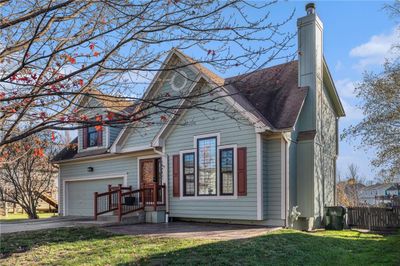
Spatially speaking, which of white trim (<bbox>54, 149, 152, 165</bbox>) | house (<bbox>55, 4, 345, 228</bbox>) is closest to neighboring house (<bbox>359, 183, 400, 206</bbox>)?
house (<bbox>55, 4, 345, 228</bbox>)

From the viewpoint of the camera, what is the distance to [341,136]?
643 inches

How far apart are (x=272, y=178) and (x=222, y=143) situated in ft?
6.58

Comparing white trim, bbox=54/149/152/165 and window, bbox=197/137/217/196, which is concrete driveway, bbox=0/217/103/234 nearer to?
white trim, bbox=54/149/152/165

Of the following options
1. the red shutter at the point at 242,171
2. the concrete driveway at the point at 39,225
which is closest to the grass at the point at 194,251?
the red shutter at the point at 242,171

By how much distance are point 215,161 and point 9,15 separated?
9.29m

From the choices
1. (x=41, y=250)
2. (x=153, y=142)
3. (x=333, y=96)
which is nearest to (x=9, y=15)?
(x=41, y=250)

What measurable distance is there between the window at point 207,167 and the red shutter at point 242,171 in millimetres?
970

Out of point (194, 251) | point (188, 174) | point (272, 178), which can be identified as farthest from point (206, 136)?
point (194, 251)

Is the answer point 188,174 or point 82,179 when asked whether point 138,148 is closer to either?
point 188,174

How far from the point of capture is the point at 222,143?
13.2m

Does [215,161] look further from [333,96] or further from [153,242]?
[333,96]

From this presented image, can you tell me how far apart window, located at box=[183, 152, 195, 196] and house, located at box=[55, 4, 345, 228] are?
35 millimetres

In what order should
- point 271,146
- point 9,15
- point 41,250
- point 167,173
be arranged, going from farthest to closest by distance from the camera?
point 167,173 < point 271,146 < point 41,250 < point 9,15

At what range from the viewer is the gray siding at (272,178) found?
1245 centimetres
